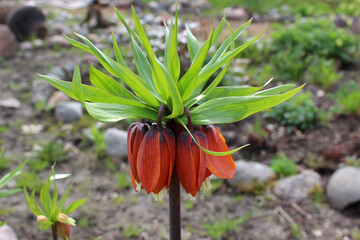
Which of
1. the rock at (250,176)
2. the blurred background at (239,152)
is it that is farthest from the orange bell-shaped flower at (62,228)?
the rock at (250,176)

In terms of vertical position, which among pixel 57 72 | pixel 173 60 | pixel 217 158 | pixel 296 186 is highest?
A: pixel 173 60

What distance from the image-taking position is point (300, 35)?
541cm

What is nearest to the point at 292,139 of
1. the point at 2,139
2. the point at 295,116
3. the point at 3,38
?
the point at 295,116

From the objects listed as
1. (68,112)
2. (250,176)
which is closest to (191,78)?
(250,176)

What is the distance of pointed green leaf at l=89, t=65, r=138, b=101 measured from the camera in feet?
3.62

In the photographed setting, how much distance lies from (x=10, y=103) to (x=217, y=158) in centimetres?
377

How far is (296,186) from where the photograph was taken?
284 centimetres

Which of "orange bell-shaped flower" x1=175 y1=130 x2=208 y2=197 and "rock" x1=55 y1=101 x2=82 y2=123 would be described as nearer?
"orange bell-shaped flower" x1=175 y1=130 x2=208 y2=197

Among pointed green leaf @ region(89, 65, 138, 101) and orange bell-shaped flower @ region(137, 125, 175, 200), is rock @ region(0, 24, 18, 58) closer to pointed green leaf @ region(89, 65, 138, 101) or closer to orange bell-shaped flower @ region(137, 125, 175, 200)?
pointed green leaf @ region(89, 65, 138, 101)

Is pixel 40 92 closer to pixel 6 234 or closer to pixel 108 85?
pixel 6 234

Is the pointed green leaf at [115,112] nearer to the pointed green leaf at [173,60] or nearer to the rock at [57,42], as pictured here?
the pointed green leaf at [173,60]

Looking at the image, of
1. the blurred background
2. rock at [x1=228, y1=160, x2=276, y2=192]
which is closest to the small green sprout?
the blurred background

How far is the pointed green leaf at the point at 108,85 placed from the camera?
1.10 metres

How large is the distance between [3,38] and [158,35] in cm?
307
